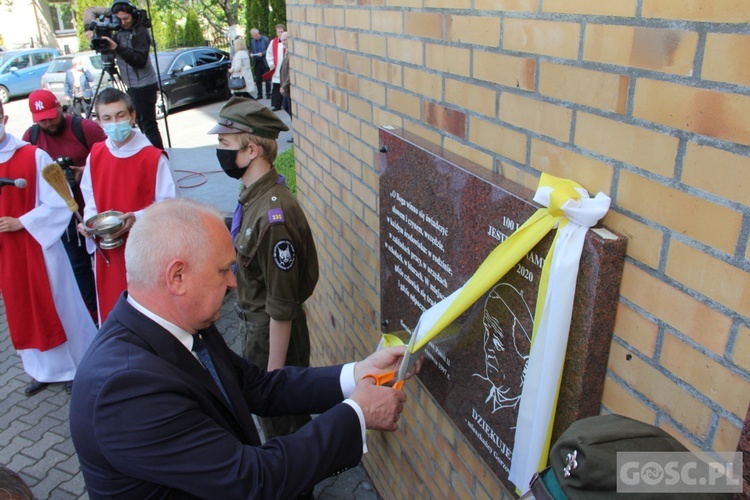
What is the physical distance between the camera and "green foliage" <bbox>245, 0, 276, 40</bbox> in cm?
2152

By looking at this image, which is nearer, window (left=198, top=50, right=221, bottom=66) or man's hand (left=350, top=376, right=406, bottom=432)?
man's hand (left=350, top=376, right=406, bottom=432)

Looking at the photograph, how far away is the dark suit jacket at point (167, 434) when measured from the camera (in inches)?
64.7

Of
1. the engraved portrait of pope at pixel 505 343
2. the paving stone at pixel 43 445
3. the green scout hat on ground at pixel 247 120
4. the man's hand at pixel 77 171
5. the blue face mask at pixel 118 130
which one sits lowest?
the paving stone at pixel 43 445

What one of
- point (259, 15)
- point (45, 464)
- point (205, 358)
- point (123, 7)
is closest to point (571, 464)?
point (205, 358)

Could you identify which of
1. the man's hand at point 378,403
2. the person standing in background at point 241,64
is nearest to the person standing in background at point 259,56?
the person standing in background at point 241,64

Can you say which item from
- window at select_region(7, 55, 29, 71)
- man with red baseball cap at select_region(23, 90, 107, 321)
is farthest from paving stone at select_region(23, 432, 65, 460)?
window at select_region(7, 55, 29, 71)

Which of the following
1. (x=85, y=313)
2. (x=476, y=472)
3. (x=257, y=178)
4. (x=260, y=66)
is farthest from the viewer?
(x=260, y=66)

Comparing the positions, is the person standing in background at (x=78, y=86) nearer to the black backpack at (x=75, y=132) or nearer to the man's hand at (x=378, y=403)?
the black backpack at (x=75, y=132)

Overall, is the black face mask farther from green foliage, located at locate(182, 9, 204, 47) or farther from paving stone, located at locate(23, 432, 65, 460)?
green foliage, located at locate(182, 9, 204, 47)

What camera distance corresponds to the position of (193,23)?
1126 inches

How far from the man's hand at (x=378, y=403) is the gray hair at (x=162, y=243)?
707mm

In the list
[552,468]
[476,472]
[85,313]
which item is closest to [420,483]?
[476,472]

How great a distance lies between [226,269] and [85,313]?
363cm

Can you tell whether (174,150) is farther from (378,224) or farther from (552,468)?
(552,468)
